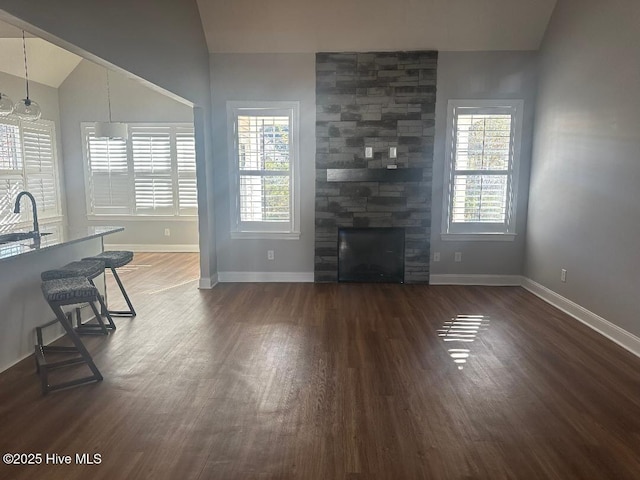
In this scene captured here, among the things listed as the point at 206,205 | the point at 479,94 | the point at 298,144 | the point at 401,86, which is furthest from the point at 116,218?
the point at 479,94

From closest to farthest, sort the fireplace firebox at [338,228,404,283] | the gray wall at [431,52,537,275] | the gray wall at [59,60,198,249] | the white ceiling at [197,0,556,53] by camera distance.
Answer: the white ceiling at [197,0,556,53] < the gray wall at [431,52,537,275] < the fireplace firebox at [338,228,404,283] < the gray wall at [59,60,198,249]

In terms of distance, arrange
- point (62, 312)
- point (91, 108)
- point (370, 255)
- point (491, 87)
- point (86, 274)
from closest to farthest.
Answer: point (62, 312) → point (86, 274) → point (491, 87) → point (370, 255) → point (91, 108)

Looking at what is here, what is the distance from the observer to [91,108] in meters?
7.26

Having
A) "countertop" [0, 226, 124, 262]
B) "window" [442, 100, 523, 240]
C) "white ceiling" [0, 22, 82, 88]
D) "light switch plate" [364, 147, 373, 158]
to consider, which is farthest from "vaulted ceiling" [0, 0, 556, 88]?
"countertop" [0, 226, 124, 262]

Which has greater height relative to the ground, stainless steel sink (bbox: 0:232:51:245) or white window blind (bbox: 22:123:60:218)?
white window blind (bbox: 22:123:60:218)

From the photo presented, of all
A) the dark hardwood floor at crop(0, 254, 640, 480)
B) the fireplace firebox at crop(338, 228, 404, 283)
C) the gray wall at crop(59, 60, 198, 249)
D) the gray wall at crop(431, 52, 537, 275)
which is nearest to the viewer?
the dark hardwood floor at crop(0, 254, 640, 480)

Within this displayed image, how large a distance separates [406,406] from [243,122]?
412cm

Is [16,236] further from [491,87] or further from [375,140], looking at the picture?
[491,87]

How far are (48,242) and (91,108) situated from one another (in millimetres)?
5034

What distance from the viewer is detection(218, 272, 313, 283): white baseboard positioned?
5.64 meters

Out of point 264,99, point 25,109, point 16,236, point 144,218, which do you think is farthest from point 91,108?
point 16,236

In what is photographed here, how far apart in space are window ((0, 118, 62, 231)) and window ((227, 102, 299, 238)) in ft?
10.5

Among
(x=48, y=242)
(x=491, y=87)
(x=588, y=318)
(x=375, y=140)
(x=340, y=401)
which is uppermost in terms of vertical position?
(x=491, y=87)

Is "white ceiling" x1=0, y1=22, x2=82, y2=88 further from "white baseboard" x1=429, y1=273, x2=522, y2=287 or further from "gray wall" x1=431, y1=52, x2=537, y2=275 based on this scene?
"white baseboard" x1=429, y1=273, x2=522, y2=287
